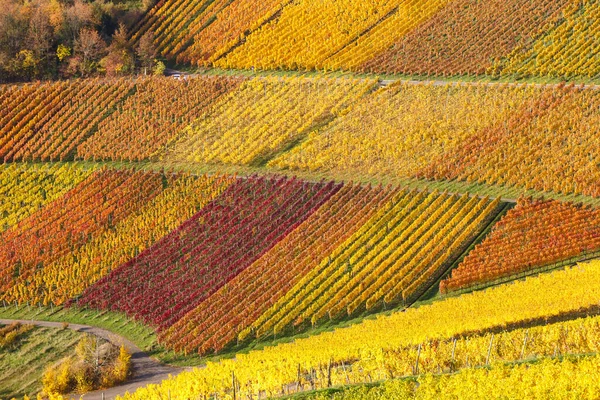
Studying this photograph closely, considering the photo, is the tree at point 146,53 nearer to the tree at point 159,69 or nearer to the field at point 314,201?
the field at point 314,201

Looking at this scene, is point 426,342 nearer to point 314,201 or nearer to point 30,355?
point 314,201

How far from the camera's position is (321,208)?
90.8m

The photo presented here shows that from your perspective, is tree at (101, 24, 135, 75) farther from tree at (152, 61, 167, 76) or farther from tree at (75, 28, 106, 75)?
tree at (152, 61, 167, 76)

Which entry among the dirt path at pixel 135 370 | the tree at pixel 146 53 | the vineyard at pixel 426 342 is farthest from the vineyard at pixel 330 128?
the dirt path at pixel 135 370

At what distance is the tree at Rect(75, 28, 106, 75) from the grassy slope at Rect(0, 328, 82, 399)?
45031 millimetres

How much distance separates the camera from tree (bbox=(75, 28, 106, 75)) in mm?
120250

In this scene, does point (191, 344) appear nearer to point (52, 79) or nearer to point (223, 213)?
point (223, 213)

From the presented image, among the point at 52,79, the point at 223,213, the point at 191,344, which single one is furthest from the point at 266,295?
the point at 52,79

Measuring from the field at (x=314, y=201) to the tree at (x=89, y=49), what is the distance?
0.47 m

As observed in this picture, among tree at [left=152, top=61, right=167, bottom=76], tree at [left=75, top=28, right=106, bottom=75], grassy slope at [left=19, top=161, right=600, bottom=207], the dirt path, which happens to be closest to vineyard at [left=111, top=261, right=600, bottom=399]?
the dirt path

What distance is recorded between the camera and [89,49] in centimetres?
12125

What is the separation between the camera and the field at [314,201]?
6625cm

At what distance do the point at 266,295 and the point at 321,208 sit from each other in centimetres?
1206

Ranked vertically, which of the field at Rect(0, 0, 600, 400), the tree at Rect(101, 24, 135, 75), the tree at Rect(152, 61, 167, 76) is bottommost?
the field at Rect(0, 0, 600, 400)
